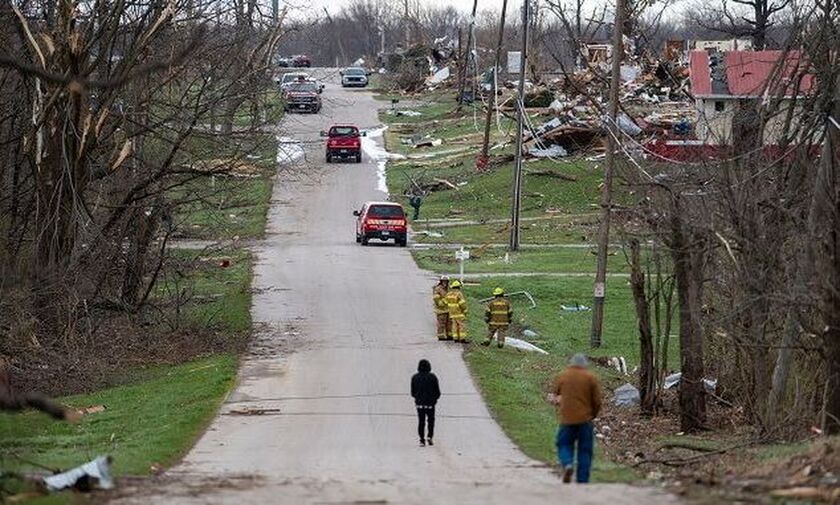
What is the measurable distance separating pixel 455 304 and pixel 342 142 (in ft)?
144

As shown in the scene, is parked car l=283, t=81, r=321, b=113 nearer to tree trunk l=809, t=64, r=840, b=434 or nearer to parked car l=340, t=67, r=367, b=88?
parked car l=340, t=67, r=367, b=88

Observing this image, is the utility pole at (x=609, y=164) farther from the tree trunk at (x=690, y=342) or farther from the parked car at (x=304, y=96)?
the parked car at (x=304, y=96)

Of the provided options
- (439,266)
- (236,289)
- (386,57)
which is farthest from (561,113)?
(386,57)

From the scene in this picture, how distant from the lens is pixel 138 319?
118 feet

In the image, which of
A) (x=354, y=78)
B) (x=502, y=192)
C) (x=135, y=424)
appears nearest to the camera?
(x=135, y=424)

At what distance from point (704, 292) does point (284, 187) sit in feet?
141

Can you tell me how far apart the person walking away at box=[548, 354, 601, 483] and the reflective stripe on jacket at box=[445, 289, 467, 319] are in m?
16.1

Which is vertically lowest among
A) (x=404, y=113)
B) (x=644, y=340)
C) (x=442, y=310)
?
(x=442, y=310)

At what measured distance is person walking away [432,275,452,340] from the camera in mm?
32781

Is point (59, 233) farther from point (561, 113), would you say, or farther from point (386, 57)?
point (386, 57)

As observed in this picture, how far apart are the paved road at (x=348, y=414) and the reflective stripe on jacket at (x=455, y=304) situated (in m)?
0.75

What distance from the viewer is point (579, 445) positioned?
1631cm

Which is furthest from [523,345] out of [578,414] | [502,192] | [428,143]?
[428,143]

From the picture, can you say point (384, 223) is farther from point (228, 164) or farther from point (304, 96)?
point (304, 96)
